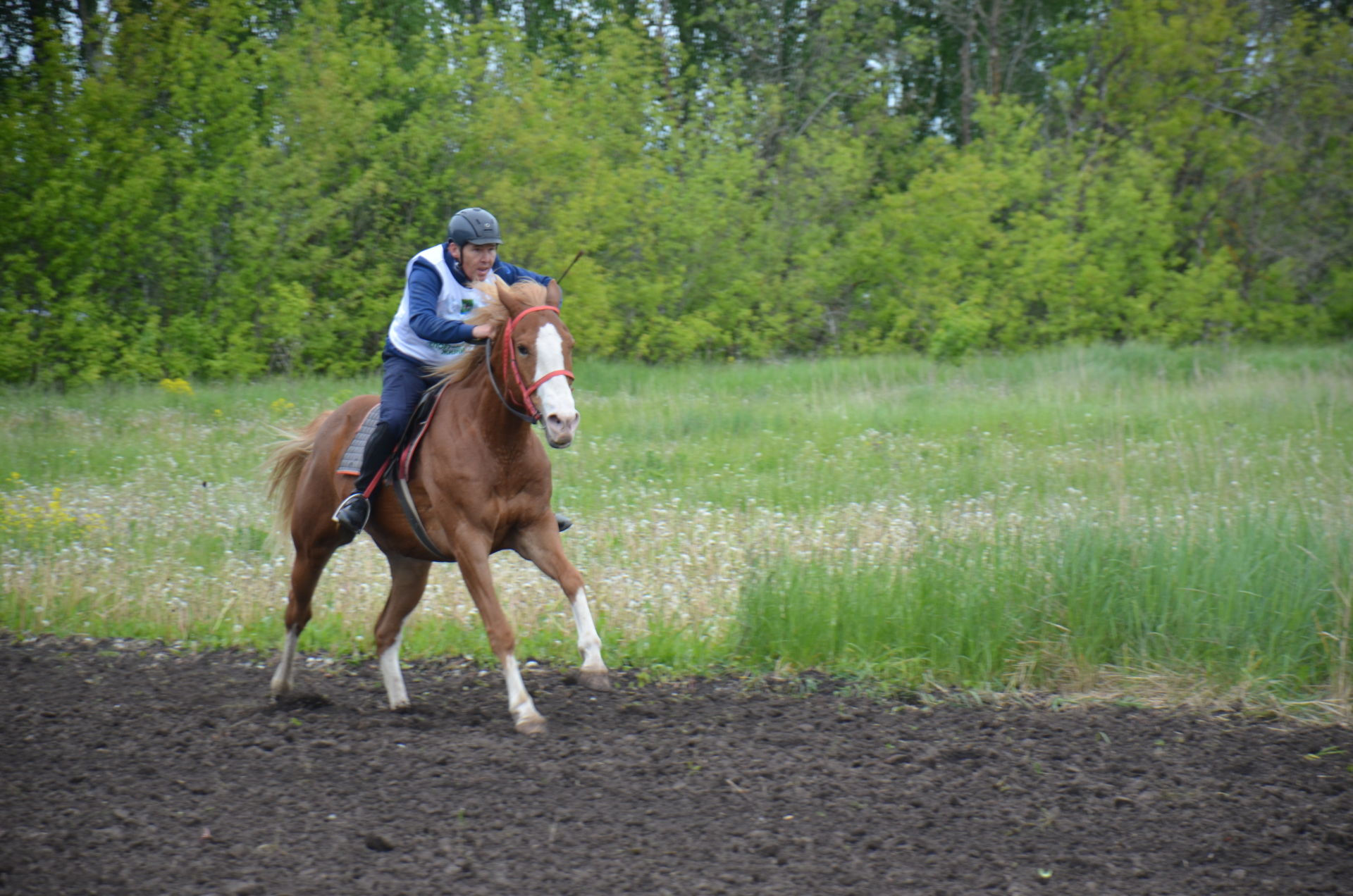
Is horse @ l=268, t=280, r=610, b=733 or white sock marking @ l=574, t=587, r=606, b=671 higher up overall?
horse @ l=268, t=280, r=610, b=733

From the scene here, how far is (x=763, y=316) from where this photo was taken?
26.2 meters

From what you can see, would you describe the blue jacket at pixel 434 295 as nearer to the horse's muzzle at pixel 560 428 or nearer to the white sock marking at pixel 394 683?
the horse's muzzle at pixel 560 428

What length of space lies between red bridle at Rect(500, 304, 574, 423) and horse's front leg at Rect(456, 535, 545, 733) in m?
0.77

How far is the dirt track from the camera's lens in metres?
3.97

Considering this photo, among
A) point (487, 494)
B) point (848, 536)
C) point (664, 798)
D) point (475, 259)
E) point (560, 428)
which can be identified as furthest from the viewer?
point (848, 536)

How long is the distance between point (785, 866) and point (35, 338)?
20.3 metres

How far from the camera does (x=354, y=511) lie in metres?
6.12

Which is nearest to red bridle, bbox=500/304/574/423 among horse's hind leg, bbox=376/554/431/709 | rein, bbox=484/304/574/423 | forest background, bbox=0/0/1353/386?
rein, bbox=484/304/574/423

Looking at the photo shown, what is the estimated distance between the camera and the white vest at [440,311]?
6137 millimetres

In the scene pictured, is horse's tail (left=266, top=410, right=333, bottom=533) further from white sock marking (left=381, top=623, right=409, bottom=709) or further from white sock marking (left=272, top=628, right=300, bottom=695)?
white sock marking (left=381, top=623, right=409, bottom=709)

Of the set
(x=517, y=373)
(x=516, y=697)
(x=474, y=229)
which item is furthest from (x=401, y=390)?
(x=516, y=697)

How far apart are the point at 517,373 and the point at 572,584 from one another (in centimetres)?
108

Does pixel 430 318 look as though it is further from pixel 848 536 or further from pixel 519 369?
pixel 848 536

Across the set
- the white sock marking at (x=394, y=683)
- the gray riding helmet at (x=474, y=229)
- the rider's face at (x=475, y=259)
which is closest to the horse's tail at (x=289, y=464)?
the white sock marking at (x=394, y=683)
